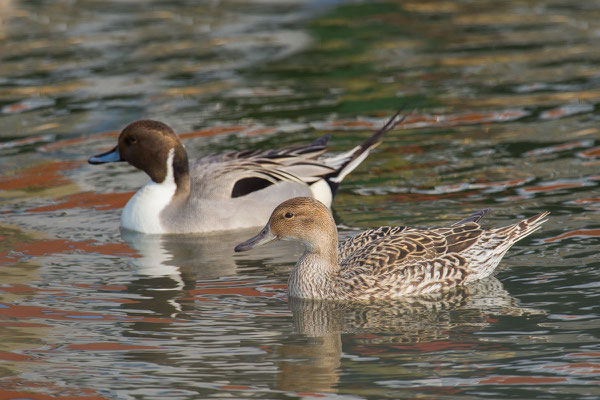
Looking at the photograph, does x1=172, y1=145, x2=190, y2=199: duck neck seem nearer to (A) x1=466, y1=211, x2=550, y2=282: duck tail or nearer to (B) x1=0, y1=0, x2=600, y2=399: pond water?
(B) x1=0, y1=0, x2=600, y2=399: pond water

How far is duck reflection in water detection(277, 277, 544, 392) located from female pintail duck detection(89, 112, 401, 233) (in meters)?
2.51

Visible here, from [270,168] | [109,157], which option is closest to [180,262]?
[270,168]

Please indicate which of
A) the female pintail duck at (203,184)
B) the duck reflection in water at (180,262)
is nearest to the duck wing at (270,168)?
the female pintail duck at (203,184)

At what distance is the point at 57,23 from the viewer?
20719mm

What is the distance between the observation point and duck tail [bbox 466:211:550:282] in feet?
28.1

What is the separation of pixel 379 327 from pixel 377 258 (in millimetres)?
810

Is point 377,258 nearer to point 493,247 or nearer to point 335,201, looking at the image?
point 493,247

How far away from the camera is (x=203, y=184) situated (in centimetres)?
1094

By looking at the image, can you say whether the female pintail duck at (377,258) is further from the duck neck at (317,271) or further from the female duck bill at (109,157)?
the female duck bill at (109,157)

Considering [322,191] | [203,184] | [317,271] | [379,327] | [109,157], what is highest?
[109,157]

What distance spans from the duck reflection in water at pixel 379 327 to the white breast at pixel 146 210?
271 centimetres

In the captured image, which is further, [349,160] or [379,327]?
[349,160]

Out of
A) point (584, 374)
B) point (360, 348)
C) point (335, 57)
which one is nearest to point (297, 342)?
point (360, 348)

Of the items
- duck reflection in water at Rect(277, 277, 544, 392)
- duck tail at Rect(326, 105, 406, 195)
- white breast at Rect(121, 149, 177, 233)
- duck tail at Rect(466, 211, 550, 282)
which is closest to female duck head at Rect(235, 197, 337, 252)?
duck reflection in water at Rect(277, 277, 544, 392)
